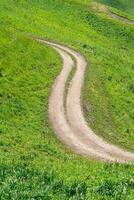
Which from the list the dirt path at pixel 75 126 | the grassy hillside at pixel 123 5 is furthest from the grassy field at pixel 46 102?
the grassy hillside at pixel 123 5

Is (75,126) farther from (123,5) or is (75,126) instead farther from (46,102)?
(123,5)

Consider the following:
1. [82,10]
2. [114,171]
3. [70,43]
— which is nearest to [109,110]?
[114,171]

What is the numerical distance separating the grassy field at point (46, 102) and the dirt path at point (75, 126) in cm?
87

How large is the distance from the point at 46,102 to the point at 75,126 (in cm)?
643

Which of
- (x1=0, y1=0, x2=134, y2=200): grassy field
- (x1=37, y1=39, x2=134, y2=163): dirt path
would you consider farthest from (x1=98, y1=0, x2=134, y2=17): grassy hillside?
(x1=37, y1=39, x2=134, y2=163): dirt path

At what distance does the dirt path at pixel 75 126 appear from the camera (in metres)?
41.8

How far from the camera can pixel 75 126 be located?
47.8 metres

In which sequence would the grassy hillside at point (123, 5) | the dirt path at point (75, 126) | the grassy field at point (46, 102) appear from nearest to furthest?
the grassy field at point (46, 102) → the dirt path at point (75, 126) → the grassy hillside at point (123, 5)

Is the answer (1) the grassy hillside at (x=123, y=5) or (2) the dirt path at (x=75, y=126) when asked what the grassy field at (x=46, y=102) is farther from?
(1) the grassy hillside at (x=123, y=5)

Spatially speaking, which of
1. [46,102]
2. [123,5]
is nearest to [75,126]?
Result: [46,102]

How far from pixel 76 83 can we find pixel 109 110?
814 cm

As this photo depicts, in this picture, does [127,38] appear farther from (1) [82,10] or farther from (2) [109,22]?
(1) [82,10]

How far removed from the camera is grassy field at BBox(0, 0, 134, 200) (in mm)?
27452

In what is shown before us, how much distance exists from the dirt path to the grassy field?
0.87m
